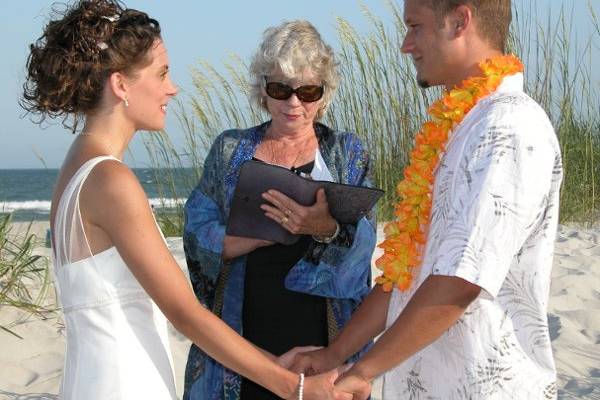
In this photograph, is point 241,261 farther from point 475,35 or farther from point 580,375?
point 580,375

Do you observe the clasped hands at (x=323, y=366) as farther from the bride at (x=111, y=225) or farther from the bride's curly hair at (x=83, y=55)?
the bride's curly hair at (x=83, y=55)

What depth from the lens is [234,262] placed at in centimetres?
373

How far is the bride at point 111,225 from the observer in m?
2.52

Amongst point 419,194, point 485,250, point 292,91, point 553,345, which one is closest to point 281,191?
point 292,91

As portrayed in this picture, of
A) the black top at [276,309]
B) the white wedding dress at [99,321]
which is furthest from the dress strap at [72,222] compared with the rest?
the black top at [276,309]

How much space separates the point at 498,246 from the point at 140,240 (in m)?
0.92

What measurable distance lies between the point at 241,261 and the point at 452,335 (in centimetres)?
151

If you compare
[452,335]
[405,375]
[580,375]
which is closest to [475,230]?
[452,335]

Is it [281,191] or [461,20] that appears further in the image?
[281,191]

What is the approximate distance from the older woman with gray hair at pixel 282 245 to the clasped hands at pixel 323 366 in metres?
0.23

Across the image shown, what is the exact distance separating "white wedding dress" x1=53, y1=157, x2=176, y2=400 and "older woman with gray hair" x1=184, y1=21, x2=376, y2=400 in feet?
3.44

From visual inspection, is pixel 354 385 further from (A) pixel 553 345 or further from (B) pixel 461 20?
(A) pixel 553 345

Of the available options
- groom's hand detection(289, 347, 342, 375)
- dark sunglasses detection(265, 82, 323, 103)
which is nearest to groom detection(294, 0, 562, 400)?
groom's hand detection(289, 347, 342, 375)

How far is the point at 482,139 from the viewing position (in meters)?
2.26
